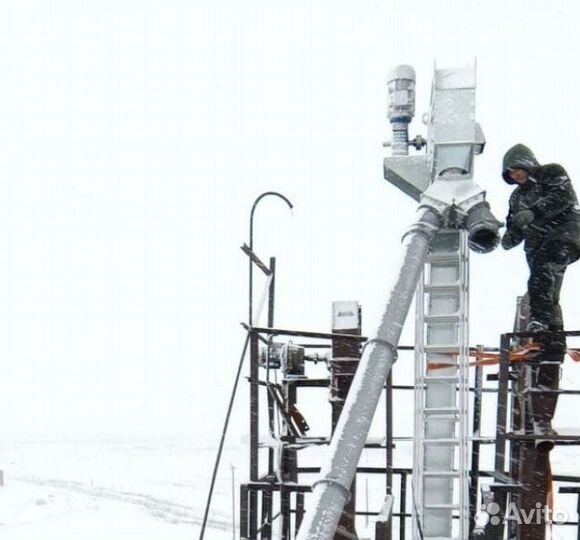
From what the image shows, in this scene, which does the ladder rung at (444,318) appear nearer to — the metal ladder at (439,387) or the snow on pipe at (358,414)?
the metal ladder at (439,387)

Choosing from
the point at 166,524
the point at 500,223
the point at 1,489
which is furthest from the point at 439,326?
the point at 1,489

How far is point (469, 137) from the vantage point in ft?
18.2

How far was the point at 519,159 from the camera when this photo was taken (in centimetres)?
641

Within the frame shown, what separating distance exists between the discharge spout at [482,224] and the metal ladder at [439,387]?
176 millimetres

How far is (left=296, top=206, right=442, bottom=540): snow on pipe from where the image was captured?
4074mm

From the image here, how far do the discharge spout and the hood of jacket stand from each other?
104 centimetres

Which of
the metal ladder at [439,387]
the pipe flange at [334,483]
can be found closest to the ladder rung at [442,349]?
the metal ladder at [439,387]

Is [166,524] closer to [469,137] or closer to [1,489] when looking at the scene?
[1,489]

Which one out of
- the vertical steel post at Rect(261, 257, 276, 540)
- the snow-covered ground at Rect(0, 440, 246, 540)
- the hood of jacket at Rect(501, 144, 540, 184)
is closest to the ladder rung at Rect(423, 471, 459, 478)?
the vertical steel post at Rect(261, 257, 276, 540)

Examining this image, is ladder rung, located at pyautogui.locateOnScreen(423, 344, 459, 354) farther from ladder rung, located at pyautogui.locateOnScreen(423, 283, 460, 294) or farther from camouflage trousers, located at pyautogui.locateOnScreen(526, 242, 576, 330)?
camouflage trousers, located at pyautogui.locateOnScreen(526, 242, 576, 330)

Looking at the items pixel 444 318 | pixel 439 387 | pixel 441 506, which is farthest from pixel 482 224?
pixel 441 506

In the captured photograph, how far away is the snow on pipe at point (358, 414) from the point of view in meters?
4.07

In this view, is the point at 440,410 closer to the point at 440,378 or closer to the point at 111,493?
the point at 440,378

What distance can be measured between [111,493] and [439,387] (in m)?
61.3
